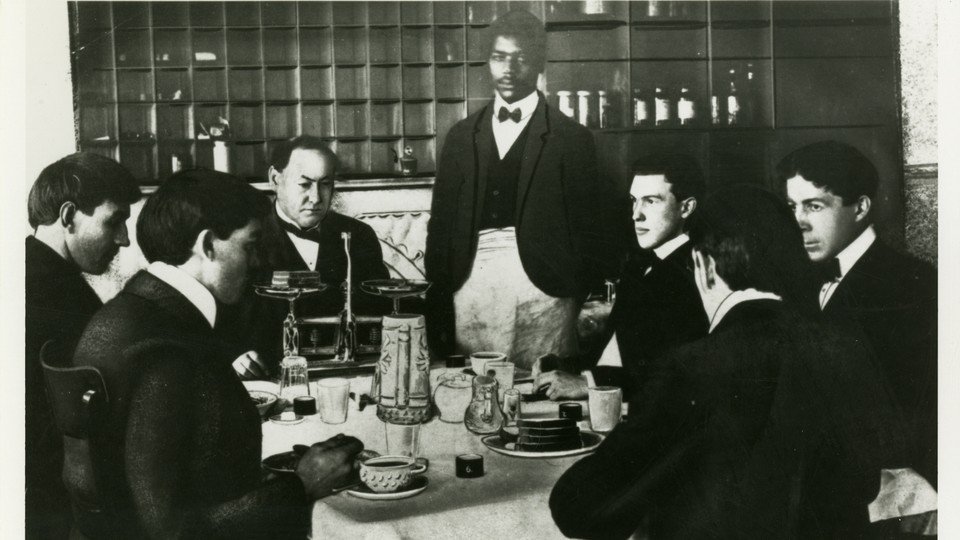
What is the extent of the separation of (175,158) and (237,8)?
0.48 metres

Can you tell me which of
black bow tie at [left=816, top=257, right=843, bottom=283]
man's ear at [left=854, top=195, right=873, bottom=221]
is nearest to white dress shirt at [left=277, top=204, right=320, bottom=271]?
black bow tie at [left=816, top=257, right=843, bottom=283]

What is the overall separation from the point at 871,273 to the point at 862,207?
0.67 feet

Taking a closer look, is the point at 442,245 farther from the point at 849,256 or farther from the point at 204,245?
the point at 849,256

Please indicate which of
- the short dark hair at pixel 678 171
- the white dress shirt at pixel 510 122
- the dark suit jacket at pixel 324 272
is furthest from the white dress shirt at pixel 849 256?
the dark suit jacket at pixel 324 272

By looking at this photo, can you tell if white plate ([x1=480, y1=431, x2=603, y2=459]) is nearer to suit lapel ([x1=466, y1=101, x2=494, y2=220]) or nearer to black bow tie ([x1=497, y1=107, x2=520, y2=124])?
suit lapel ([x1=466, y1=101, x2=494, y2=220])

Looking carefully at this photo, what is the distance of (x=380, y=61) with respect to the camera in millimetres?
2475

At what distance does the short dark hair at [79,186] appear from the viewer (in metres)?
2.39

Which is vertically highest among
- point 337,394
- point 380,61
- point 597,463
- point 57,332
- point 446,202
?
point 380,61

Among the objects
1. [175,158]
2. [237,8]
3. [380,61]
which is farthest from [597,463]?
[237,8]

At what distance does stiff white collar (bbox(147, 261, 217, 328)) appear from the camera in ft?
7.18

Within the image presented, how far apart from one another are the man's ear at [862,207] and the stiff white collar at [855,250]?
0.13 ft

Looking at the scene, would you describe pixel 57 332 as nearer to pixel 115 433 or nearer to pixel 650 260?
pixel 115 433

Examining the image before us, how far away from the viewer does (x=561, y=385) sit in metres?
2.40

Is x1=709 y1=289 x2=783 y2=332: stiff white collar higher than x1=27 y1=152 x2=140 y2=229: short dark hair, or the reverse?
x1=27 y1=152 x2=140 y2=229: short dark hair
